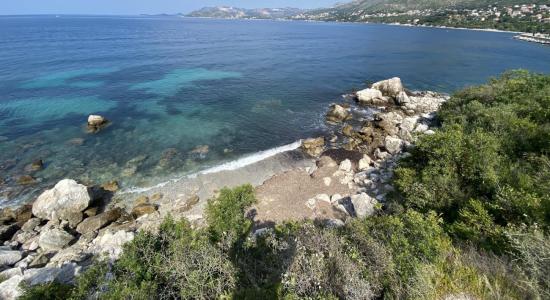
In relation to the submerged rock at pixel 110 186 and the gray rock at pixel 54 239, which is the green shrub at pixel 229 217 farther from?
the submerged rock at pixel 110 186

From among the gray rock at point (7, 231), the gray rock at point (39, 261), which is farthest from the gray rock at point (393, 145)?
the gray rock at point (7, 231)

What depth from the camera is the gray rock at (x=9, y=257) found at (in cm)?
1268

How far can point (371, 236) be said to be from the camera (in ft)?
28.1

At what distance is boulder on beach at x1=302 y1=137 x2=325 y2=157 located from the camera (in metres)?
23.7

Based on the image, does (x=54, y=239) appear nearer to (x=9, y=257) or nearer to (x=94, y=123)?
(x=9, y=257)

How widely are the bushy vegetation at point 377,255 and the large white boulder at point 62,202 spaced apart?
34.0 feet

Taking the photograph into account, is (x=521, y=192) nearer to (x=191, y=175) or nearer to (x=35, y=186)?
(x=191, y=175)

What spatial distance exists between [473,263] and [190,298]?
7.81 m

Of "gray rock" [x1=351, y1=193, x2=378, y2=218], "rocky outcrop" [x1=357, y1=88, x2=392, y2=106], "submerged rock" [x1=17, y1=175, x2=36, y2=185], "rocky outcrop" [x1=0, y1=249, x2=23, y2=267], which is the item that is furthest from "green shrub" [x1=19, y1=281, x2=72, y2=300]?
"rocky outcrop" [x1=357, y1=88, x2=392, y2=106]

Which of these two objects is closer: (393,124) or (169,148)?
(169,148)

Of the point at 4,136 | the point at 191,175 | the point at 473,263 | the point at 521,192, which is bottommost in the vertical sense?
the point at 191,175

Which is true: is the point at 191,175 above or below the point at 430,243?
below

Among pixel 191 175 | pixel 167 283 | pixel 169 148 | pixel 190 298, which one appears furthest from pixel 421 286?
pixel 169 148

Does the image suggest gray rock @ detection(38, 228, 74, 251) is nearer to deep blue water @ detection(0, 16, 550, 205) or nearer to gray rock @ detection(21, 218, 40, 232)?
gray rock @ detection(21, 218, 40, 232)
